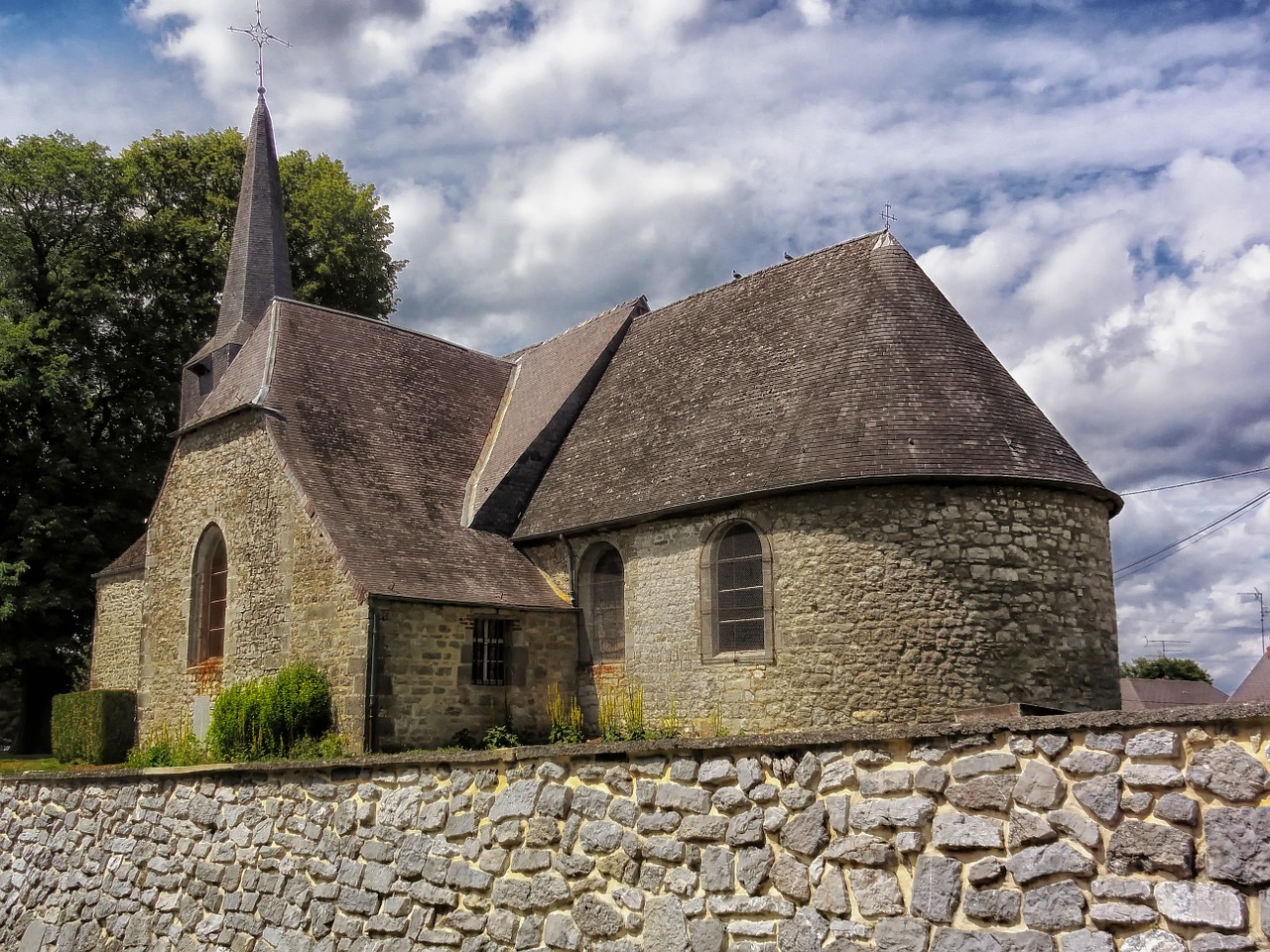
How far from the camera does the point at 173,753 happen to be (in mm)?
18234

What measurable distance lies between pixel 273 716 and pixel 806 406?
8.95m

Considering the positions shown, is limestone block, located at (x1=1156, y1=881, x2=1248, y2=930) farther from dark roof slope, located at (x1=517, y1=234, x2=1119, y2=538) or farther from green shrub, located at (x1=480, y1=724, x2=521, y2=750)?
green shrub, located at (x1=480, y1=724, x2=521, y2=750)

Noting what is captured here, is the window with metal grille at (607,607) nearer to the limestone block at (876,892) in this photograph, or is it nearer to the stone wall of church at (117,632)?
the limestone block at (876,892)

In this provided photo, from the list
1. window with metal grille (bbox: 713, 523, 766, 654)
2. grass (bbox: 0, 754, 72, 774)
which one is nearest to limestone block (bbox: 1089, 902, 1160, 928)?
window with metal grille (bbox: 713, 523, 766, 654)

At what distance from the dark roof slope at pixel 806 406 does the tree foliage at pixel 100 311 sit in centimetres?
1620

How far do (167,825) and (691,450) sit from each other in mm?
9828

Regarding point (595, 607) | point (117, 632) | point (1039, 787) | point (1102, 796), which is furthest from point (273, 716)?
point (1102, 796)

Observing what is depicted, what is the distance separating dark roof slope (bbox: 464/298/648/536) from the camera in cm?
2017

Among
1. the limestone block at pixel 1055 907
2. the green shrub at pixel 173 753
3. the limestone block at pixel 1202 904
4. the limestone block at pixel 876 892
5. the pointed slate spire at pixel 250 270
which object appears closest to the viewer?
the limestone block at pixel 1202 904

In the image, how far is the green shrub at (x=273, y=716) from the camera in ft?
53.4

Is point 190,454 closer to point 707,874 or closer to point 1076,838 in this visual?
point 707,874

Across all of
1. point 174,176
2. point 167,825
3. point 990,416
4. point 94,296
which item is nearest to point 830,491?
point 990,416

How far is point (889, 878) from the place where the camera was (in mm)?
5215

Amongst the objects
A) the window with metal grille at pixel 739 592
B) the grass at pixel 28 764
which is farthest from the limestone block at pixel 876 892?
the grass at pixel 28 764
